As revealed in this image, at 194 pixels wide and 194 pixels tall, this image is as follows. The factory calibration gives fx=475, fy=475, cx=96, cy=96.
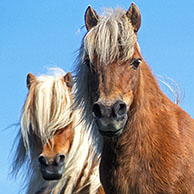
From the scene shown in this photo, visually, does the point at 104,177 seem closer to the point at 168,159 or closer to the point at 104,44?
the point at 168,159

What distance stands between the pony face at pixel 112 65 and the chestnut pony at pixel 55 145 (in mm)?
1470

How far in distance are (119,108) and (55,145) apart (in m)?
2.09

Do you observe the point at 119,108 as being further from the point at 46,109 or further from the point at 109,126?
the point at 46,109

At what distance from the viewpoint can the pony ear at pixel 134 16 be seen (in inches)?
199

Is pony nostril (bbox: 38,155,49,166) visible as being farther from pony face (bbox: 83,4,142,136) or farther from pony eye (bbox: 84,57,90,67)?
pony eye (bbox: 84,57,90,67)

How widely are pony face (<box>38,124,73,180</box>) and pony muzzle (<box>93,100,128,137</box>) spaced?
185cm

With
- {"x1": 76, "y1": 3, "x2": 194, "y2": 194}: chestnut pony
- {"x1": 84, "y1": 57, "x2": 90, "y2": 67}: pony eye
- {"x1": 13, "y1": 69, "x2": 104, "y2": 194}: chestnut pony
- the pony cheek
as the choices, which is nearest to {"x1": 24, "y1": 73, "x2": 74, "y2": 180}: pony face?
{"x1": 13, "y1": 69, "x2": 104, "y2": 194}: chestnut pony

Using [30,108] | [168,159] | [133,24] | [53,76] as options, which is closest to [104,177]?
[168,159]

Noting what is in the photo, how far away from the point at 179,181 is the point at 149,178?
29 cm

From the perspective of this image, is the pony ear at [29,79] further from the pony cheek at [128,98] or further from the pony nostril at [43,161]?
the pony cheek at [128,98]

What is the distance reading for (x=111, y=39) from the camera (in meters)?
4.81

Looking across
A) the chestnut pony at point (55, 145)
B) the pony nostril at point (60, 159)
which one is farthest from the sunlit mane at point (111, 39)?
the pony nostril at point (60, 159)

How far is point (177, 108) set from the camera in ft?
17.4

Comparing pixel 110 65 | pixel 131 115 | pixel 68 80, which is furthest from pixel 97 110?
pixel 68 80
